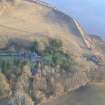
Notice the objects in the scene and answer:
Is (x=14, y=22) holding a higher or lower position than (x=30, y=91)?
higher

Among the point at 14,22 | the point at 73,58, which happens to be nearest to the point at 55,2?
the point at 14,22

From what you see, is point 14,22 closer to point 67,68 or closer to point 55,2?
point 67,68

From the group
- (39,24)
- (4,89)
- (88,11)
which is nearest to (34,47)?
(39,24)

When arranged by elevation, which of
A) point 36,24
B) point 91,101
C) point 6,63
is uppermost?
point 36,24

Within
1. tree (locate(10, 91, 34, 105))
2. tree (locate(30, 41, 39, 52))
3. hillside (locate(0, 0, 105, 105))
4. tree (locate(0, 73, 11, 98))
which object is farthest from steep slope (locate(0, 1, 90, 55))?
tree (locate(10, 91, 34, 105))

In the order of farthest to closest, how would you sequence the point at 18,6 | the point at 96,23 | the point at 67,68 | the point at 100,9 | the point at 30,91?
the point at 100,9, the point at 96,23, the point at 18,6, the point at 67,68, the point at 30,91

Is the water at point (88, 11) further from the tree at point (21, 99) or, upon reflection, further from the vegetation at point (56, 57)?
the tree at point (21, 99)

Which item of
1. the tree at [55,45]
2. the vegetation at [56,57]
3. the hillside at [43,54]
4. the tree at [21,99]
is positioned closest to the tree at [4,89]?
the hillside at [43,54]

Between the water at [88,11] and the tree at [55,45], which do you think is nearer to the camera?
the tree at [55,45]
